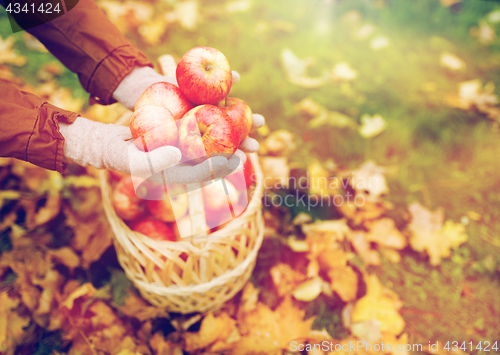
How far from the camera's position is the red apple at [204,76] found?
1.05 meters

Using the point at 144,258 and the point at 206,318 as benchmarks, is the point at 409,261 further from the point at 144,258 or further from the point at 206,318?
the point at 144,258

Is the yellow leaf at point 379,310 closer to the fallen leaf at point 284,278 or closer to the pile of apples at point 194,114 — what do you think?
the fallen leaf at point 284,278

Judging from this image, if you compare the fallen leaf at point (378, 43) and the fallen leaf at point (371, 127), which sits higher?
the fallen leaf at point (378, 43)

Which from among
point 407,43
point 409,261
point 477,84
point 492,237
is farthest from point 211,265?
point 407,43

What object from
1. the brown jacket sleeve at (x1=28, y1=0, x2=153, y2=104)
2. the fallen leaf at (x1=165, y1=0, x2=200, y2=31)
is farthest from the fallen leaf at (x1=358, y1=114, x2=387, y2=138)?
the fallen leaf at (x1=165, y1=0, x2=200, y2=31)

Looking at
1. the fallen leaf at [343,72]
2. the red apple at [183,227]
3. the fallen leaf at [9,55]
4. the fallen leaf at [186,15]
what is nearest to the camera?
the red apple at [183,227]

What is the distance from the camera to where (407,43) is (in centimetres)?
241

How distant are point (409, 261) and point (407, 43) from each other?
5.93ft

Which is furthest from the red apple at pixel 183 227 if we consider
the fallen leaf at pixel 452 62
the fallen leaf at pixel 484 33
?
the fallen leaf at pixel 484 33

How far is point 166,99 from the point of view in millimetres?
1091

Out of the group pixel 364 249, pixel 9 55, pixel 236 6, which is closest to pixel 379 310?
pixel 364 249

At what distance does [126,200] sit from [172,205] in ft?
0.70

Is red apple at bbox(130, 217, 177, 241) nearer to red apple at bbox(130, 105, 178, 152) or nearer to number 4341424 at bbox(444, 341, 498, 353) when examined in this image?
red apple at bbox(130, 105, 178, 152)

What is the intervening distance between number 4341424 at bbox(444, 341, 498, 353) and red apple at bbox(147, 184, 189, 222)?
130cm
